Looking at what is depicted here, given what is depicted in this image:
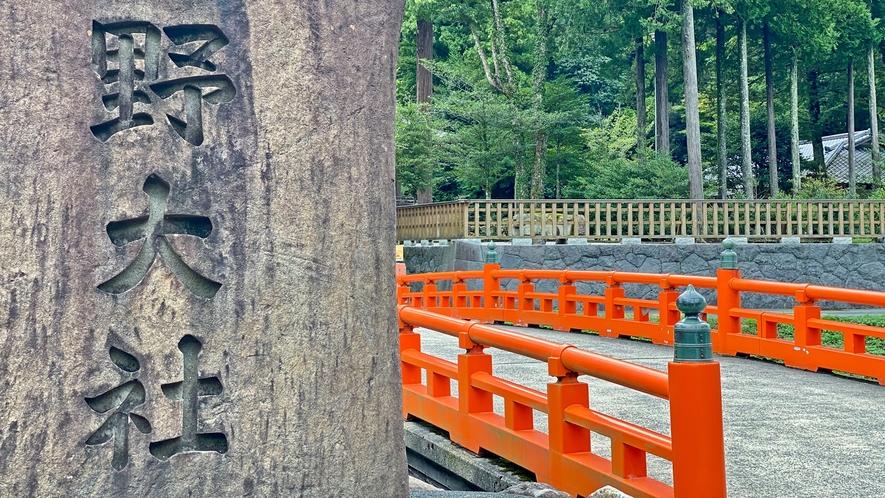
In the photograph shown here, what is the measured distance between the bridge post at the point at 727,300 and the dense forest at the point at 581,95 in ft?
50.1

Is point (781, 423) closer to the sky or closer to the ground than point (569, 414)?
closer to the ground

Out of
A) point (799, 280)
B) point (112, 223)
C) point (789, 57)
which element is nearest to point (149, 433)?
point (112, 223)

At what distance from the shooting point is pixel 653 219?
73.2 ft

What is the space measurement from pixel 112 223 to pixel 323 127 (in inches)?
28.4

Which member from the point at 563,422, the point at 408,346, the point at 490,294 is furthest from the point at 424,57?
the point at 563,422

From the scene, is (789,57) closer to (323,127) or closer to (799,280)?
(799,280)

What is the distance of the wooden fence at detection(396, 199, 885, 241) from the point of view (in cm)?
2136

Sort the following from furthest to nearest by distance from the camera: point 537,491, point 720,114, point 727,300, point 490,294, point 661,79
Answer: point 720,114 < point 661,79 < point 490,294 < point 727,300 < point 537,491

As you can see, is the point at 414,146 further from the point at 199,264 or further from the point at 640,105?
the point at 199,264

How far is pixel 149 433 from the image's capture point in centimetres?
301

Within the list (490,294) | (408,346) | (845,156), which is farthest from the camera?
(845,156)

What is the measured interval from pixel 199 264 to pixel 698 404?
6.12 ft

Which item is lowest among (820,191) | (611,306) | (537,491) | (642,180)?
(537,491)

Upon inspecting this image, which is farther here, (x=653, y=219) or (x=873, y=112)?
(x=873, y=112)
